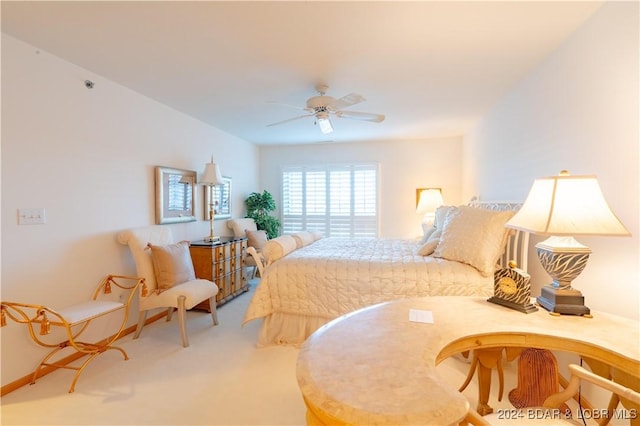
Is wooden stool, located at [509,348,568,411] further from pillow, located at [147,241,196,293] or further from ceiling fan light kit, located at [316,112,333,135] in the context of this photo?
pillow, located at [147,241,196,293]

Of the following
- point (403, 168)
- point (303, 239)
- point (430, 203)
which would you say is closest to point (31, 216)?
point (303, 239)

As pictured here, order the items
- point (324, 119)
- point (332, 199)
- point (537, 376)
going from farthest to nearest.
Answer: point (332, 199)
point (324, 119)
point (537, 376)

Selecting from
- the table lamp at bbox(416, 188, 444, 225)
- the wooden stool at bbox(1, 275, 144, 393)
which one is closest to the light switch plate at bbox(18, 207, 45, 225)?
the wooden stool at bbox(1, 275, 144, 393)

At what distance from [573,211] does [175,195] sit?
3.82 m

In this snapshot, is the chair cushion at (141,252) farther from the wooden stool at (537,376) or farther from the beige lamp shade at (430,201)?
the beige lamp shade at (430,201)

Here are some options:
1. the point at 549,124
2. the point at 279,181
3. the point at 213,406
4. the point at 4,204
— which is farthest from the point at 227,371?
the point at 279,181

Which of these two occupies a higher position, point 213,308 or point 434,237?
point 434,237

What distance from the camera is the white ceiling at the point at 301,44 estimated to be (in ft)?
6.01

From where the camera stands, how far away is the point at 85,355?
2.57m

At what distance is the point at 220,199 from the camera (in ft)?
15.3

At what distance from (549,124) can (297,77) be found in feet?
7.13

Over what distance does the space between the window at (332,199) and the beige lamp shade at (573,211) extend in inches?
170

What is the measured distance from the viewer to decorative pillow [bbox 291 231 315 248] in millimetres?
3287

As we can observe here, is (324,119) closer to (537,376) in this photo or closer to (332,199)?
(537,376)
